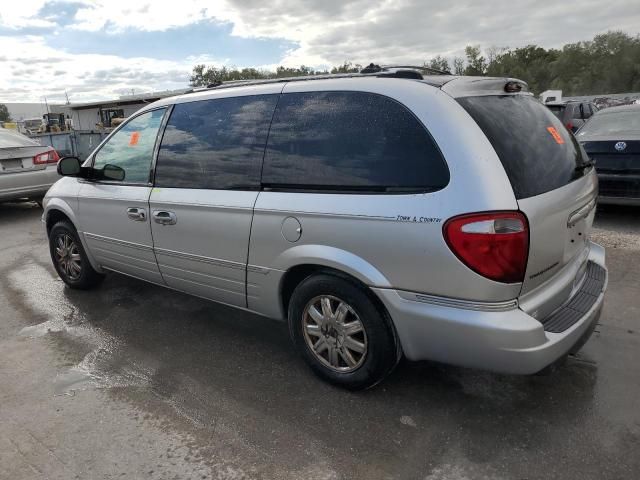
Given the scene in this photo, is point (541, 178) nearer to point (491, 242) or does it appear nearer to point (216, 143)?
point (491, 242)

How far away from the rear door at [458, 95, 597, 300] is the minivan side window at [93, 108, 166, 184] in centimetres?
244

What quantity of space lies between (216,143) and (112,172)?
1312 millimetres

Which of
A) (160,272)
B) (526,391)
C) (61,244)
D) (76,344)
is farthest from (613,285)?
(61,244)

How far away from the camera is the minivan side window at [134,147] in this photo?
382 cm

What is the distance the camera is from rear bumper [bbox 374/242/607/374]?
2287mm

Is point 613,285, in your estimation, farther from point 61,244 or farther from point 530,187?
point 61,244

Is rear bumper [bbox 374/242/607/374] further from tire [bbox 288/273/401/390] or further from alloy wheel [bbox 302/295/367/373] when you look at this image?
alloy wheel [bbox 302/295/367/373]

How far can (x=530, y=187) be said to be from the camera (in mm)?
2408

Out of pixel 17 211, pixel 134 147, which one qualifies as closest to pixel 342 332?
pixel 134 147

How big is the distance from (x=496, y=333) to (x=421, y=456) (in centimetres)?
73

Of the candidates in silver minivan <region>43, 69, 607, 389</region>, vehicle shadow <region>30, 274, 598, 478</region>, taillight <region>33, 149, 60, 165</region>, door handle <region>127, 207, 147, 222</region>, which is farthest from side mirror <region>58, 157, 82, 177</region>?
taillight <region>33, 149, 60, 165</region>

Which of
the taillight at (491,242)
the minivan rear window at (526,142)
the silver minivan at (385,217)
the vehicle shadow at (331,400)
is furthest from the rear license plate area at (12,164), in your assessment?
the taillight at (491,242)

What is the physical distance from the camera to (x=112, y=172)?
4.11 metres

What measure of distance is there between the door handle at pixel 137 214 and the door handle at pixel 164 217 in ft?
0.49
